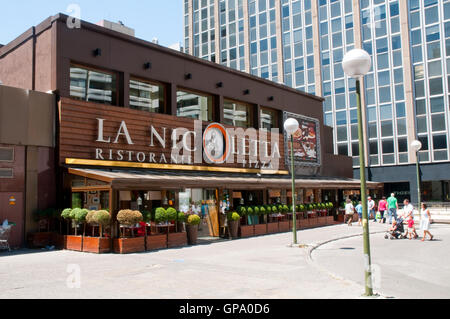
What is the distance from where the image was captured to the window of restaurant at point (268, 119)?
2748 cm

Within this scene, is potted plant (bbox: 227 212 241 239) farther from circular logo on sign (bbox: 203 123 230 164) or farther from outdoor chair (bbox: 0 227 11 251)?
outdoor chair (bbox: 0 227 11 251)

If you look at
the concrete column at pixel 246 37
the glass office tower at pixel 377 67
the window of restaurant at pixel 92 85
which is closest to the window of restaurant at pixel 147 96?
the window of restaurant at pixel 92 85

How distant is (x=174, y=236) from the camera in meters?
16.4

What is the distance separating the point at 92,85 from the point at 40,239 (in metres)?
6.62

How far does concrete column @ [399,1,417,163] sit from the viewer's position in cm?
4484

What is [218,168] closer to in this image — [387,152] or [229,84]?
[229,84]

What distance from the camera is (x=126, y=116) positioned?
1894 cm

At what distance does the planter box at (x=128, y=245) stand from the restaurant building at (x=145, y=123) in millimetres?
1250

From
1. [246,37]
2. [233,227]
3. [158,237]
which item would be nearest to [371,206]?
[233,227]

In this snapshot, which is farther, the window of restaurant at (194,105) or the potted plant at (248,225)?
the window of restaurant at (194,105)

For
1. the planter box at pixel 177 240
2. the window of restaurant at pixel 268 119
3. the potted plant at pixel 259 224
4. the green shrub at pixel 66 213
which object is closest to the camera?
the green shrub at pixel 66 213

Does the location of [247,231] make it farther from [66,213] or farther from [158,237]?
[66,213]

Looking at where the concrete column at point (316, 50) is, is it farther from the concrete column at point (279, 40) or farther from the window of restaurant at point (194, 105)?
the window of restaurant at point (194, 105)
